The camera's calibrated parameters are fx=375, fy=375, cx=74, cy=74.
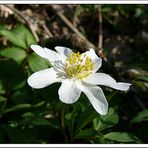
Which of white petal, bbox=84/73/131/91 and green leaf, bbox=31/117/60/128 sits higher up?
white petal, bbox=84/73/131/91

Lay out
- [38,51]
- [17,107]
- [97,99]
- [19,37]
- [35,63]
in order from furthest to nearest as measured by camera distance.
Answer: [19,37], [35,63], [17,107], [38,51], [97,99]

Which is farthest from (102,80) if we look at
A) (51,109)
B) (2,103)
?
(2,103)

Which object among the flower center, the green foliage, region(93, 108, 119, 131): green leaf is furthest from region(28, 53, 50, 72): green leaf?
region(93, 108, 119, 131): green leaf

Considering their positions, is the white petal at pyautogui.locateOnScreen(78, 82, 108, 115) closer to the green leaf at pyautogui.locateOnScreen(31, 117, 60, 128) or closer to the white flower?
the white flower

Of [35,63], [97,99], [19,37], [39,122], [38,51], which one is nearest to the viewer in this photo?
[97,99]

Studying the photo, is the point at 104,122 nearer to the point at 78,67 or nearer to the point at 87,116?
the point at 87,116

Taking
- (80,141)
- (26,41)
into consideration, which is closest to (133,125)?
(80,141)

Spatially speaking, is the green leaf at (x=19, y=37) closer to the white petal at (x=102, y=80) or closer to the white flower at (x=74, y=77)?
the white flower at (x=74, y=77)

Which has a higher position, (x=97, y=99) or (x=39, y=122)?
(x=97, y=99)
